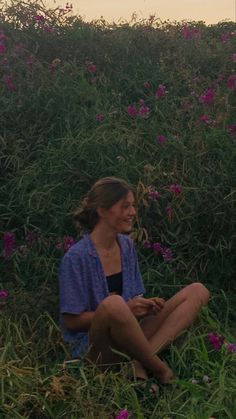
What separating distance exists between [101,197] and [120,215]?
0.12 meters

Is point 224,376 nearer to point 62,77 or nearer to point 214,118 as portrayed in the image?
point 214,118

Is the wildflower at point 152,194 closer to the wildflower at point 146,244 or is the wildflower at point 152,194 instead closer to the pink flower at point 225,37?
the wildflower at point 146,244

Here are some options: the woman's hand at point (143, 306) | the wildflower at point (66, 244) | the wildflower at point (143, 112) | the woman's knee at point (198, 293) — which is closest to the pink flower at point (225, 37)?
the wildflower at point (143, 112)

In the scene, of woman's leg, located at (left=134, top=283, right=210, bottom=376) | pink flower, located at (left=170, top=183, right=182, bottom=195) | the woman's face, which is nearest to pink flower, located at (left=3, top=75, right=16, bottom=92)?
pink flower, located at (left=170, top=183, right=182, bottom=195)

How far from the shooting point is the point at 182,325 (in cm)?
325

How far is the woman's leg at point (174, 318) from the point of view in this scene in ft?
10.6

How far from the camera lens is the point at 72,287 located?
313 centimetres

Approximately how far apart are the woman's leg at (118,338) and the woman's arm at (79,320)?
0.08 m

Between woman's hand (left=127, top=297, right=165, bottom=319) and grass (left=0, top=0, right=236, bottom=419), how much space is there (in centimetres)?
23

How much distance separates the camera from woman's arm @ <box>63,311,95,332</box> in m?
3.08

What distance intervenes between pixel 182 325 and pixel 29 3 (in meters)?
3.81

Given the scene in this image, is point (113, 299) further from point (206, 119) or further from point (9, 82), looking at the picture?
point (9, 82)

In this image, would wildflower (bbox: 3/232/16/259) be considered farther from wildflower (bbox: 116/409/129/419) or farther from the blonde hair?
wildflower (bbox: 116/409/129/419)

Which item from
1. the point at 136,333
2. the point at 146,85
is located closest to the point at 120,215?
the point at 136,333
